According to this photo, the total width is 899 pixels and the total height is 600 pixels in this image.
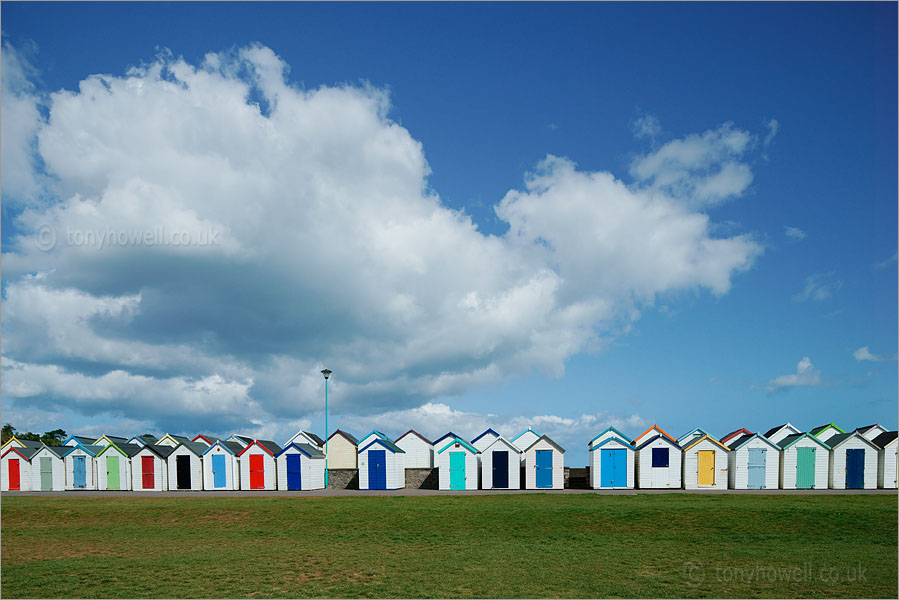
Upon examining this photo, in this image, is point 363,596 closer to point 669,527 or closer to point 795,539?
point 669,527

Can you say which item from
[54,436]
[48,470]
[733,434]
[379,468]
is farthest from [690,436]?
[54,436]

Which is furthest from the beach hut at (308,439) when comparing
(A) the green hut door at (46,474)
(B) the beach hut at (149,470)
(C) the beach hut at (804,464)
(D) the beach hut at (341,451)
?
(C) the beach hut at (804,464)

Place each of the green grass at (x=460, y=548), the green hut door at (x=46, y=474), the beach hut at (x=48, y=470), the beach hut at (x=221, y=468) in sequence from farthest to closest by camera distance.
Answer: the green hut door at (x=46, y=474) → the beach hut at (x=48, y=470) → the beach hut at (x=221, y=468) → the green grass at (x=460, y=548)

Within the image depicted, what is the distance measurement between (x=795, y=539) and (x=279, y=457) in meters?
34.9

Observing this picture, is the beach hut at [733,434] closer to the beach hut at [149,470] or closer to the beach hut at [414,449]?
the beach hut at [414,449]

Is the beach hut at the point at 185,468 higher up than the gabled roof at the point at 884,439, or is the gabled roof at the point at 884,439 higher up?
the gabled roof at the point at 884,439

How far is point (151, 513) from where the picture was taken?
32.6 metres

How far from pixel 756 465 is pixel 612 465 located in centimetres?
1006

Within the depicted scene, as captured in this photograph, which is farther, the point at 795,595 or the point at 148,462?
the point at 148,462

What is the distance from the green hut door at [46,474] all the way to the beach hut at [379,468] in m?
25.0

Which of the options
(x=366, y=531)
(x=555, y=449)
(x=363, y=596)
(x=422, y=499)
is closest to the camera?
(x=363, y=596)

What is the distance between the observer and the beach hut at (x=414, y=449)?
54688 mm

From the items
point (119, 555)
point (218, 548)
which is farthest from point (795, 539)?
point (119, 555)
